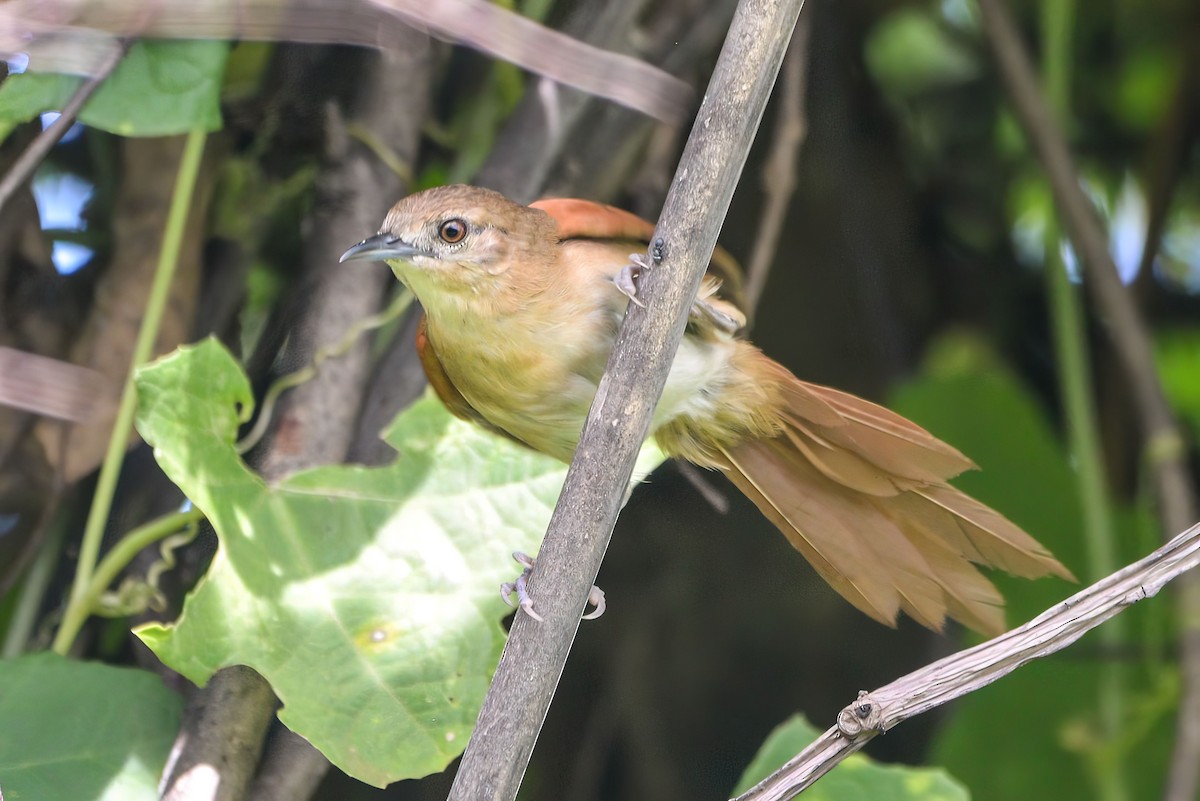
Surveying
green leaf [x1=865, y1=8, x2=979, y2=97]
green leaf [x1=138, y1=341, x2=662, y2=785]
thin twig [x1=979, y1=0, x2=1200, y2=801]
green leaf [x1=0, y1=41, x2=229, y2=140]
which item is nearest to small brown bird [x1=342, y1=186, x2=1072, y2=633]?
green leaf [x1=138, y1=341, x2=662, y2=785]

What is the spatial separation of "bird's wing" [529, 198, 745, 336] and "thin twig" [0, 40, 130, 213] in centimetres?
58

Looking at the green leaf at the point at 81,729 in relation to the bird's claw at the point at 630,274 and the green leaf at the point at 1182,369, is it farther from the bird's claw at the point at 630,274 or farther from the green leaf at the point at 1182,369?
the green leaf at the point at 1182,369

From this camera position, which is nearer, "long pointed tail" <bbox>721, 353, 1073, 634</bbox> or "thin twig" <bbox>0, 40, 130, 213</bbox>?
"thin twig" <bbox>0, 40, 130, 213</bbox>

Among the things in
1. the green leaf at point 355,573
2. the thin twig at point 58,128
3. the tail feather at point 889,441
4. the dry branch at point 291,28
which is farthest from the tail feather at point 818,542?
the thin twig at point 58,128

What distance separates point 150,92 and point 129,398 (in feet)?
1.32

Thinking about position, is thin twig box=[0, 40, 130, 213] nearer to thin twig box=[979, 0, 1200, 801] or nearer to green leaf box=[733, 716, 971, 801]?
green leaf box=[733, 716, 971, 801]

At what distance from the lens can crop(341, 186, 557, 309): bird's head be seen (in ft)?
5.39

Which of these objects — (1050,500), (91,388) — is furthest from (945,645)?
(91,388)

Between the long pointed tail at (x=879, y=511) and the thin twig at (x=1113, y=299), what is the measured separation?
64 cm

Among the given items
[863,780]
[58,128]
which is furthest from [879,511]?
[58,128]

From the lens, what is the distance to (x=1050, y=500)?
2.50 metres

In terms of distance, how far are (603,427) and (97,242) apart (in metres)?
1.10

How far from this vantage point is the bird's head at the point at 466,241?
1.64 meters

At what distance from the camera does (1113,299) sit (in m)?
2.26
